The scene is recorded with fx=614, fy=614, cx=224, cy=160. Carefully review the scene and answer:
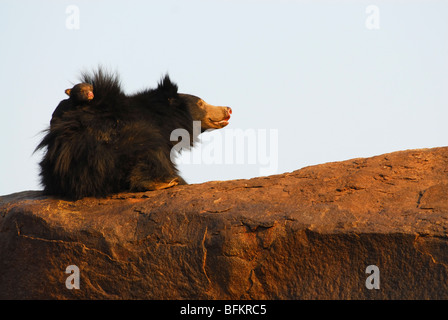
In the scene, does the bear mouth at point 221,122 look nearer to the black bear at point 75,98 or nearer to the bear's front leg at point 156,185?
the bear's front leg at point 156,185

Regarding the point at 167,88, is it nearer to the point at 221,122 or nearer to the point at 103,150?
the point at 221,122

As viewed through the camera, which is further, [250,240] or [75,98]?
[75,98]

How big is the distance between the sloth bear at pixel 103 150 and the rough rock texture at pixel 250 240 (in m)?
0.24

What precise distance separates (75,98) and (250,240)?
7.04 feet

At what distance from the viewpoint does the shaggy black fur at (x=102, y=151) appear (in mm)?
5324

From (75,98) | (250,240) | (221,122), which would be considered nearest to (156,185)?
(75,98)

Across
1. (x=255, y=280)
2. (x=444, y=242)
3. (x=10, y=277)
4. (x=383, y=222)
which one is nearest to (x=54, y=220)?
(x=10, y=277)

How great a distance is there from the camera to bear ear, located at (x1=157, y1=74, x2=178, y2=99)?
6335 millimetres

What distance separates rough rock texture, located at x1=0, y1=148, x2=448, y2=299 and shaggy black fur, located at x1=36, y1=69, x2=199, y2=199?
245mm

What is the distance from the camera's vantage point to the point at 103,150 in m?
5.34

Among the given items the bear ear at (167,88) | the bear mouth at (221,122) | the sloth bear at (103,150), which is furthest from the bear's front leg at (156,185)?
the bear mouth at (221,122)

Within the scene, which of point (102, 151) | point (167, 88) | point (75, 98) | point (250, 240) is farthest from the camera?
point (167, 88)

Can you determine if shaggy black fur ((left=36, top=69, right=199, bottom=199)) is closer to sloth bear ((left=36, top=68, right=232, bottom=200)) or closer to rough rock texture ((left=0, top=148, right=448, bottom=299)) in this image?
sloth bear ((left=36, top=68, right=232, bottom=200))

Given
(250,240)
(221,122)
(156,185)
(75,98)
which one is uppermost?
(75,98)
